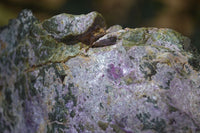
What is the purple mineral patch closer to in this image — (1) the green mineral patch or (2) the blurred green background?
(1) the green mineral patch

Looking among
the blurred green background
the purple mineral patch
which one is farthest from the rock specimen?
the blurred green background

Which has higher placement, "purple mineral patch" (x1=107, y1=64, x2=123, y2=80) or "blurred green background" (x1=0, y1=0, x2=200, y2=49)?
"blurred green background" (x1=0, y1=0, x2=200, y2=49)

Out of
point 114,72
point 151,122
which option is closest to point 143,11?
point 114,72

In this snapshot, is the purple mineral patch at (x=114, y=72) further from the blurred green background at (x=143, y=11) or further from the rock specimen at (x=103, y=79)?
the blurred green background at (x=143, y=11)

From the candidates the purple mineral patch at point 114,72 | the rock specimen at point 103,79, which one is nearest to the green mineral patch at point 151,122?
the rock specimen at point 103,79

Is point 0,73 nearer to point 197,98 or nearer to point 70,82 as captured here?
point 70,82
